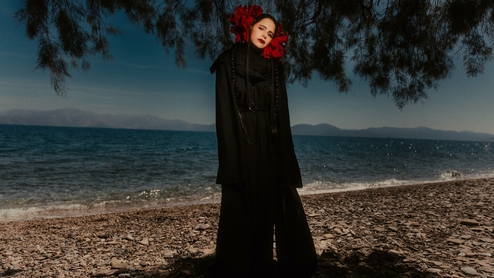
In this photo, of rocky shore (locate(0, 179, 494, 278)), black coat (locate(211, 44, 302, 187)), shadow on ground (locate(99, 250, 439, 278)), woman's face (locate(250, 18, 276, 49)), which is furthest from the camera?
rocky shore (locate(0, 179, 494, 278))

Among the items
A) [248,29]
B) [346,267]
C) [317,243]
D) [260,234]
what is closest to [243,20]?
[248,29]

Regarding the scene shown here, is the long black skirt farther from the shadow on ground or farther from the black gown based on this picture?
the shadow on ground

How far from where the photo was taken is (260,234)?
96.3 inches

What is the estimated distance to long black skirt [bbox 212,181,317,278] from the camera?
234cm

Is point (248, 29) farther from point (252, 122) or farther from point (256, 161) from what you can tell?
point (256, 161)

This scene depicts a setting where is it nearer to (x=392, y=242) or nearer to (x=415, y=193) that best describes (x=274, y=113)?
(x=392, y=242)

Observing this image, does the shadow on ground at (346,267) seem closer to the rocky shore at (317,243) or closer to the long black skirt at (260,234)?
the rocky shore at (317,243)

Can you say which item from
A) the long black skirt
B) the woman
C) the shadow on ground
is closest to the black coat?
the woman

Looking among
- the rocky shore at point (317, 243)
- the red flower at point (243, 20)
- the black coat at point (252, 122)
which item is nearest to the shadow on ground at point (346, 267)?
the rocky shore at point (317, 243)

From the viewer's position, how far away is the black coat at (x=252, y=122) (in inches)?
89.7

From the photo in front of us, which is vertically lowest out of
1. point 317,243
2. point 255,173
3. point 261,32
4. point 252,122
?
point 317,243

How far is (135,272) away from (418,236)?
139 inches

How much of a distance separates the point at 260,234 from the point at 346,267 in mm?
1275

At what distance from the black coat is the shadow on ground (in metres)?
1.21
